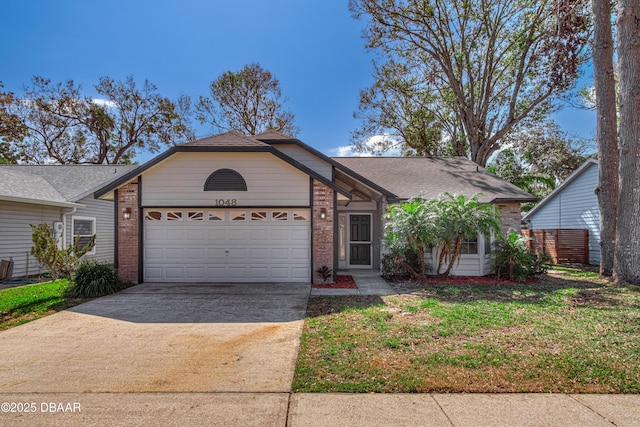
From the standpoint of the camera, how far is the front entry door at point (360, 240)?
12.9m

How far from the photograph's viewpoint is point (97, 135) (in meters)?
26.3

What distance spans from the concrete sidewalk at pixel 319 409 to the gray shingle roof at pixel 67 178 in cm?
1170

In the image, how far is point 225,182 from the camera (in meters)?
9.76

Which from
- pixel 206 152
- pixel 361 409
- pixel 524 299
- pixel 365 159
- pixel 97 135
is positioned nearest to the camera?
pixel 361 409

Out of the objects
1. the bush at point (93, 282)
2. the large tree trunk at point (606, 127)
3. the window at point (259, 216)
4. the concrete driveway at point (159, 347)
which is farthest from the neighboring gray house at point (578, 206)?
the bush at point (93, 282)

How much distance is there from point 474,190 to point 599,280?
4.65 metres

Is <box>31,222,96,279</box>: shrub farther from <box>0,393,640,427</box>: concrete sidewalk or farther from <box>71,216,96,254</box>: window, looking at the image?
<box>0,393,640,427</box>: concrete sidewalk

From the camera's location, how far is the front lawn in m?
3.70

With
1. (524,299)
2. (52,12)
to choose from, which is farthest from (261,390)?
(52,12)

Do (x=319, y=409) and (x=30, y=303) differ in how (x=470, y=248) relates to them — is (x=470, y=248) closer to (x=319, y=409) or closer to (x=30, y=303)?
(x=319, y=409)

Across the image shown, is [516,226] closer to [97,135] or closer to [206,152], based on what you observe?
[206,152]

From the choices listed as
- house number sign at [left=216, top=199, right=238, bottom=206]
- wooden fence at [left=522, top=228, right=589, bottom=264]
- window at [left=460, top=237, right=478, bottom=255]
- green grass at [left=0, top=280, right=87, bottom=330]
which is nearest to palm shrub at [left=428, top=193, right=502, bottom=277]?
window at [left=460, top=237, right=478, bottom=255]

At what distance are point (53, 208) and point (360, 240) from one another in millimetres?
11791

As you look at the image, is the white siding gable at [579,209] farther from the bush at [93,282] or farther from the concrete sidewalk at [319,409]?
the bush at [93,282]
